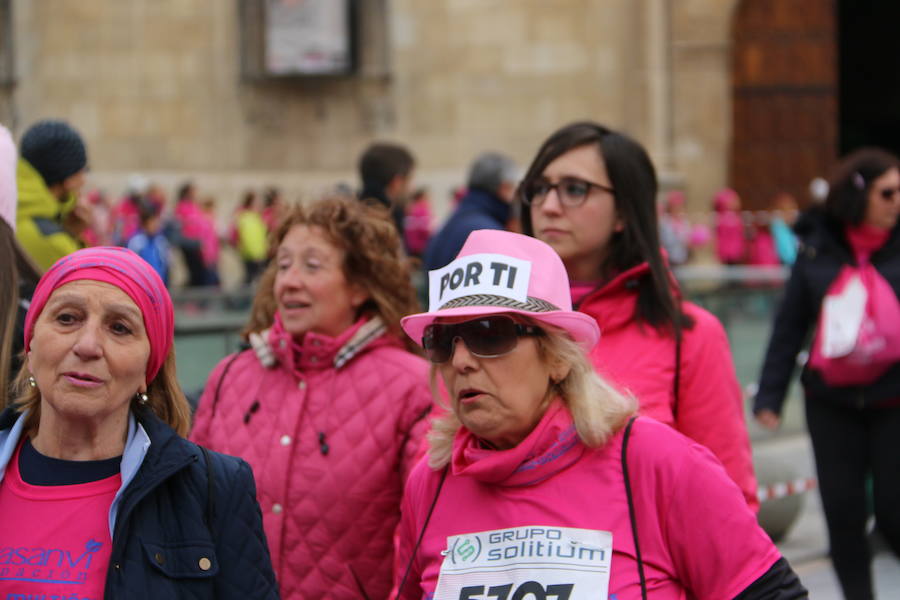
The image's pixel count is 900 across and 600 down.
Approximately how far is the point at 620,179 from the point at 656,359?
0.60 meters

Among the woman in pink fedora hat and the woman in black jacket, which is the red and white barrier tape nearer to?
the woman in pink fedora hat

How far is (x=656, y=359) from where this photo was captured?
441 centimetres

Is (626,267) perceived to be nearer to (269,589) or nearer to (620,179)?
(620,179)

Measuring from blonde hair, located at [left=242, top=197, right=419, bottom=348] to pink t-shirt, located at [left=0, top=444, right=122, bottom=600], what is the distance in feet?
5.78

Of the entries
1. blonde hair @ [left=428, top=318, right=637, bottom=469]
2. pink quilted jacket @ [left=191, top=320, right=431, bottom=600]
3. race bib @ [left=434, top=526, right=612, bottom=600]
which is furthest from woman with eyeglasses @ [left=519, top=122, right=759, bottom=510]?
race bib @ [left=434, top=526, right=612, bottom=600]

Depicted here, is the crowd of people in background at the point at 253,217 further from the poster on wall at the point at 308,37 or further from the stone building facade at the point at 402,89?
the poster on wall at the point at 308,37

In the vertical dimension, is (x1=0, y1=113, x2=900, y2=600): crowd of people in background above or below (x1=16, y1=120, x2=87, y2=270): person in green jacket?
below

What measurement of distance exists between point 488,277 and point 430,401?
4.21ft

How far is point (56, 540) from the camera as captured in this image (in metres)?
3.20

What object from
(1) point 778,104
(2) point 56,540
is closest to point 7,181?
(2) point 56,540

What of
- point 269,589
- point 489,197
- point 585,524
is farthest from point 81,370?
point 489,197

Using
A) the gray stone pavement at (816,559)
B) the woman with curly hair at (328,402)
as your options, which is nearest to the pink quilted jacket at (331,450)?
the woman with curly hair at (328,402)

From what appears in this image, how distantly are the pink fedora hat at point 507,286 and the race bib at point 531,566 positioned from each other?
0.46 m

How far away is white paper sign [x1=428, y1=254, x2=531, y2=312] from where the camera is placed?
3402mm
